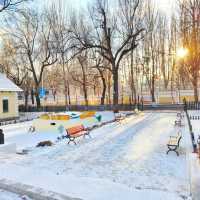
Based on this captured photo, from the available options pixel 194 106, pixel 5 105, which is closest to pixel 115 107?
pixel 194 106

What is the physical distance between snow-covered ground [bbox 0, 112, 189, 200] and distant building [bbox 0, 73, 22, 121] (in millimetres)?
A: 13514

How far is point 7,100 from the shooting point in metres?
29.1

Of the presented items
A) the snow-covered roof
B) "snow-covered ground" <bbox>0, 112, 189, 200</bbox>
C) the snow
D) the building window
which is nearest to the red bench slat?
"snow-covered ground" <bbox>0, 112, 189, 200</bbox>

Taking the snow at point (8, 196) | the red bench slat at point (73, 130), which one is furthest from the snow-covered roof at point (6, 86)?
the snow at point (8, 196)

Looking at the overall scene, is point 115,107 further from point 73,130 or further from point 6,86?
point 73,130

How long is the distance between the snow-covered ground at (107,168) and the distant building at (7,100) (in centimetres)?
1351

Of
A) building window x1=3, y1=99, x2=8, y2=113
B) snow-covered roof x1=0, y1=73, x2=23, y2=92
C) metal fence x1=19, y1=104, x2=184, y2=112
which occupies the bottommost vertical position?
metal fence x1=19, y1=104, x2=184, y2=112

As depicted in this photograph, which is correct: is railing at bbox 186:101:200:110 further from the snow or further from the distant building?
the snow

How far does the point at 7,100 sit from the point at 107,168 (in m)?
21.8

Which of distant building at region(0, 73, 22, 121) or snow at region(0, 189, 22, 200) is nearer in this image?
snow at region(0, 189, 22, 200)

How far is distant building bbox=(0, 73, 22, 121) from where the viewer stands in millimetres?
28391

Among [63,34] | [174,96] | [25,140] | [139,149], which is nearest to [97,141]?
[139,149]

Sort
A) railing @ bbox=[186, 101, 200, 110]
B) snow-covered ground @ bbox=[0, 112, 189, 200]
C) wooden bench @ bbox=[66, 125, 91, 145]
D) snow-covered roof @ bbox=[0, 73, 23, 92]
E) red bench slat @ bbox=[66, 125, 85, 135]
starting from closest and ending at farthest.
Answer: snow-covered ground @ bbox=[0, 112, 189, 200], wooden bench @ bbox=[66, 125, 91, 145], red bench slat @ bbox=[66, 125, 85, 135], snow-covered roof @ bbox=[0, 73, 23, 92], railing @ bbox=[186, 101, 200, 110]

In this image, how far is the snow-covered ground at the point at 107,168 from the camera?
6.89 m
